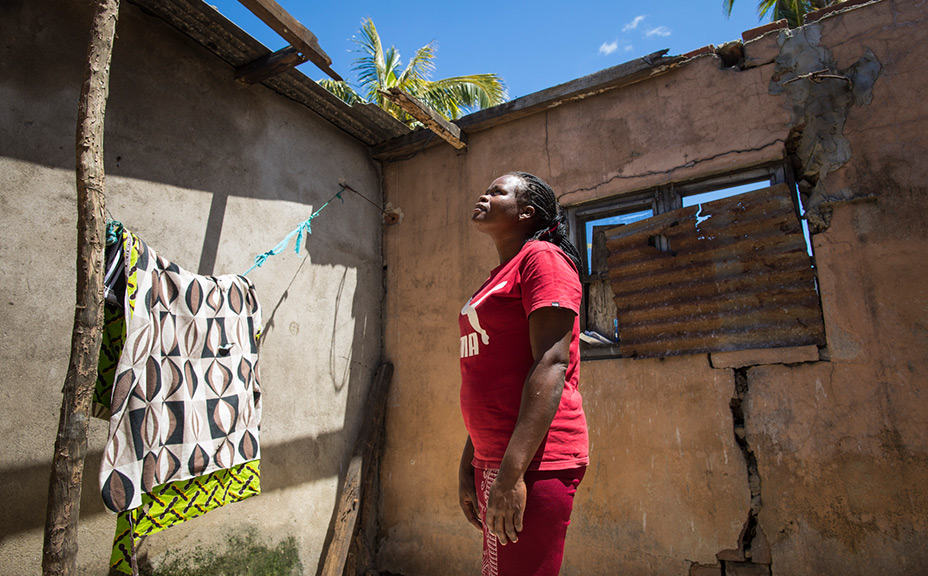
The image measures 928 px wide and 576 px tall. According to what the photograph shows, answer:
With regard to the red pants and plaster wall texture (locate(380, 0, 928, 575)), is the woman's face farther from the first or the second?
plaster wall texture (locate(380, 0, 928, 575))

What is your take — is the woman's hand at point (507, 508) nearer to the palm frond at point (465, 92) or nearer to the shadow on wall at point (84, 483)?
the shadow on wall at point (84, 483)

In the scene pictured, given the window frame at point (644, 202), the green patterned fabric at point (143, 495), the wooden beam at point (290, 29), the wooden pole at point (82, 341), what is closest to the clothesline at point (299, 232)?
the green patterned fabric at point (143, 495)

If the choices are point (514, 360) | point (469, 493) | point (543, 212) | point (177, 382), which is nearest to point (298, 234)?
point (177, 382)

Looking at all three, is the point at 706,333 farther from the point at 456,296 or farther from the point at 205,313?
the point at 205,313

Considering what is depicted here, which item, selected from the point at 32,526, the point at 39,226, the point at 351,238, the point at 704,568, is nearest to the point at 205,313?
the point at 39,226

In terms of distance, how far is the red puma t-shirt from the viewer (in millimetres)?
1441

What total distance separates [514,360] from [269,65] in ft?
10.3

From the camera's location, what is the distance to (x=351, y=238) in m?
4.61

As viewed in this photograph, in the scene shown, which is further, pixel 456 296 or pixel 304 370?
pixel 456 296

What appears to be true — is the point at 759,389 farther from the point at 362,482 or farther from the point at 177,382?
the point at 177,382

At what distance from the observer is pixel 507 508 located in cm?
134

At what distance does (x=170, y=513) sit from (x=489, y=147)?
11.2 ft

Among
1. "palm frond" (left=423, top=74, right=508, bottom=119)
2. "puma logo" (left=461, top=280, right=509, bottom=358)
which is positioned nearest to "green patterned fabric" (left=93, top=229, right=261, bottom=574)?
"puma logo" (left=461, top=280, right=509, bottom=358)

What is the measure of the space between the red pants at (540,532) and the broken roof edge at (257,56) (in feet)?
11.1
